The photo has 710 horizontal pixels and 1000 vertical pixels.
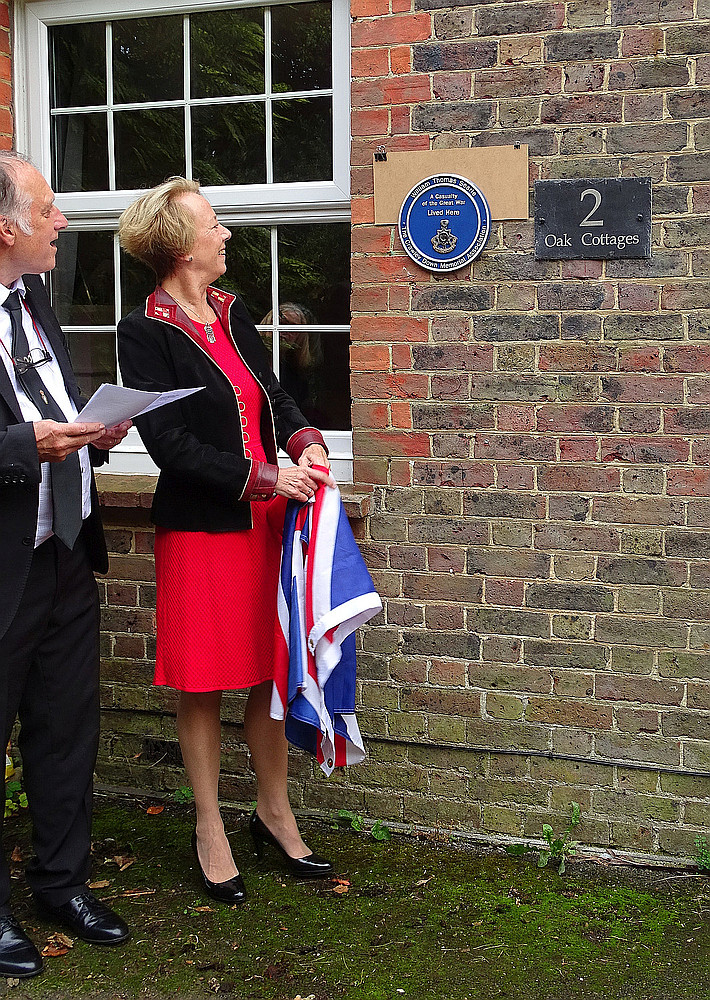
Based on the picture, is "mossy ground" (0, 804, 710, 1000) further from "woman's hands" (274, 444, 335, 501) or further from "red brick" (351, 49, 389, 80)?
"red brick" (351, 49, 389, 80)

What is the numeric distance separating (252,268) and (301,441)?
1.08 m

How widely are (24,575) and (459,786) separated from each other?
6.04ft

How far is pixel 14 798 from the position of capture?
4.34m

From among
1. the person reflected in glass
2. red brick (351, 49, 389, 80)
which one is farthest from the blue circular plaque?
the person reflected in glass

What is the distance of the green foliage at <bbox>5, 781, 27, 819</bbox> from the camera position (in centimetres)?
427

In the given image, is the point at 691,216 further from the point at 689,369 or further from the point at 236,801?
the point at 236,801

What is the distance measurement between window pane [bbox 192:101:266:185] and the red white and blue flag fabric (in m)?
1.58

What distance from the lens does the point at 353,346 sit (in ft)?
12.9

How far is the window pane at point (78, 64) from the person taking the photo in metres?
4.39

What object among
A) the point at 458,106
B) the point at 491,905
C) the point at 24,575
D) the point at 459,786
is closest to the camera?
the point at 24,575

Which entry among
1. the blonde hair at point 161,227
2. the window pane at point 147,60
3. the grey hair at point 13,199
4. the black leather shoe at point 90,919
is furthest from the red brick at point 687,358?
the black leather shoe at point 90,919

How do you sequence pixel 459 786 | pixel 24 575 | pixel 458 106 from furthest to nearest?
pixel 459 786
pixel 458 106
pixel 24 575

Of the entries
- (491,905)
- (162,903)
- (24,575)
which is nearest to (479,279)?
(24,575)

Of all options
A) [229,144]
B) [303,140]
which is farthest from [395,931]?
Result: [229,144]
